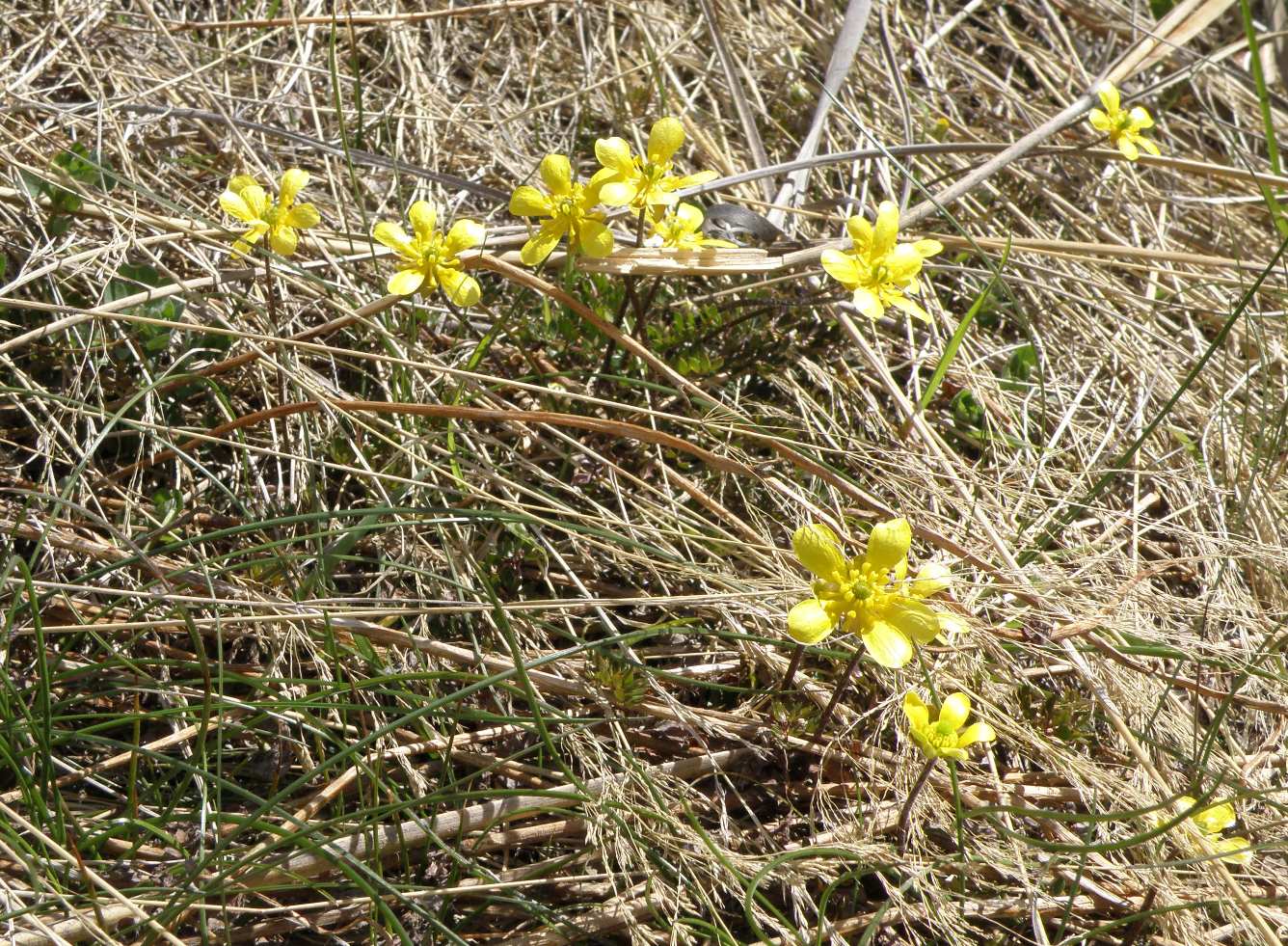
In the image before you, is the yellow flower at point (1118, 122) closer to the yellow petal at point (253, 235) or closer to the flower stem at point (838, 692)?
the flower stem at point (838, 692)

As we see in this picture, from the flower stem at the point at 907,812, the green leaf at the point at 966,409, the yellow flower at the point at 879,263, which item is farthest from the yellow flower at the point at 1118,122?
the flower stem at the point at 907,812

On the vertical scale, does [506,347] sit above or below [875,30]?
below

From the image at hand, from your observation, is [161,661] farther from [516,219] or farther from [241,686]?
[516,219]

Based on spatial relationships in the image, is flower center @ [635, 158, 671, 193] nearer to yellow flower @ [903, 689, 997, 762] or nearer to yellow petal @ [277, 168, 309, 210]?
yellow petal @ [277, 168, 309, 210]

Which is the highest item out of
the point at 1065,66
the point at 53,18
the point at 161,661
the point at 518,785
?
the point at 1065,66

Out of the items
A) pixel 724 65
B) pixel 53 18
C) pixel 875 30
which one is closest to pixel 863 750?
pixel 724 65

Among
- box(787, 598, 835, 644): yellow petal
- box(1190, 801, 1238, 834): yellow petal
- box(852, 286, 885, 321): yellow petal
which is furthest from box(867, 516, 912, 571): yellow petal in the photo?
box(1190, 801, 1238, 834): yellow petal

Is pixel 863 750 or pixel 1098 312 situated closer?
pixel 863 750

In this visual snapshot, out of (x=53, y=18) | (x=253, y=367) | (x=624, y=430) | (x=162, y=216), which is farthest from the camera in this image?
(x=53, y=18)
